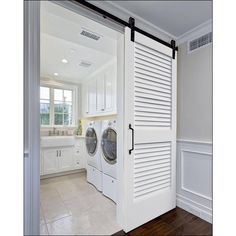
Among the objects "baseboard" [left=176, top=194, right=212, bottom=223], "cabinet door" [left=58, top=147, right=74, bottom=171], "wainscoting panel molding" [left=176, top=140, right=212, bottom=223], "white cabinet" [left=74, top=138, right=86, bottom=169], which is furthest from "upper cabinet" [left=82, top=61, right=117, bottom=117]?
"baseboard" [left=176, top=194, right=212, bottom=223]

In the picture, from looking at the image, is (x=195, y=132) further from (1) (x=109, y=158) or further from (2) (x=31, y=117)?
(2) (x=31, y=117)

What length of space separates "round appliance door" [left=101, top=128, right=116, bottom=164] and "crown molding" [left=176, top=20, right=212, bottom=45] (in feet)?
5.50

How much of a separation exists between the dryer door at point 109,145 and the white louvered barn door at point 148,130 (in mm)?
694

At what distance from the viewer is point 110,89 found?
3.04m

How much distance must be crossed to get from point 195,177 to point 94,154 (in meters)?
1.70

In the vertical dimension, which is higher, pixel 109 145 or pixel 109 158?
pixel 109 145

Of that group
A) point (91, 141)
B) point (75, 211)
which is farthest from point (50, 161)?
point (75, 211)

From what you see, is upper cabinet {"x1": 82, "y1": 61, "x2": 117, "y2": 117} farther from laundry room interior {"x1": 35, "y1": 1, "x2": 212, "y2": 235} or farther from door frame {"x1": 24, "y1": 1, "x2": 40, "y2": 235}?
door frame {"x1": 24, "y1": 1, "x2": 40, "y2": 235}

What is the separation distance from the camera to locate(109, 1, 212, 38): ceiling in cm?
161

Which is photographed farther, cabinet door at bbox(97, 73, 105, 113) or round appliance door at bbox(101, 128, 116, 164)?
cabinet door at bbox(97, 73, 105, 113)

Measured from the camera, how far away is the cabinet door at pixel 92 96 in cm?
367

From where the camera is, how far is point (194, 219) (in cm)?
185

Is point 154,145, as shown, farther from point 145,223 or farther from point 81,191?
point 81,191
